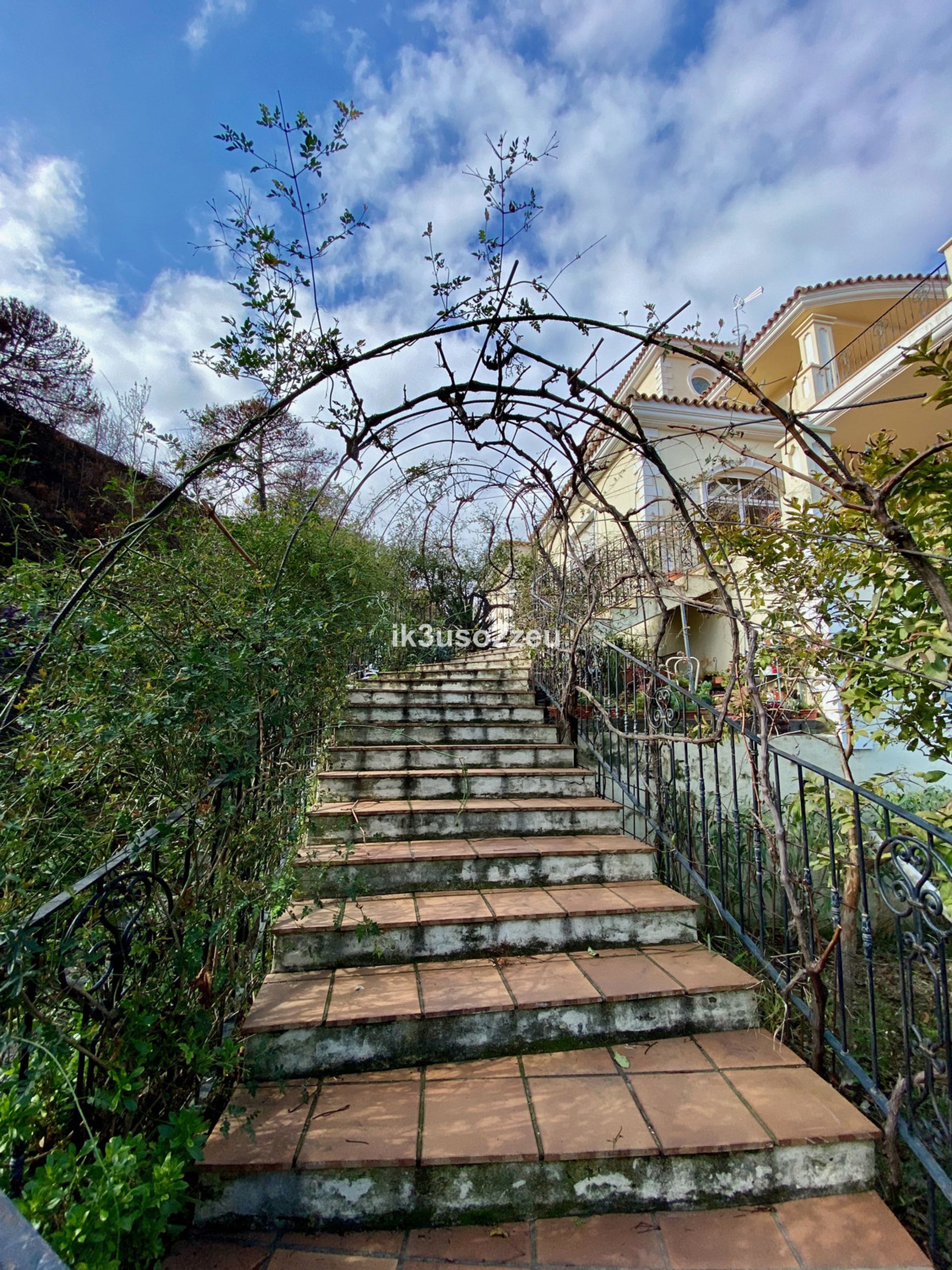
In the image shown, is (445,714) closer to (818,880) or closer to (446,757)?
(446,757)

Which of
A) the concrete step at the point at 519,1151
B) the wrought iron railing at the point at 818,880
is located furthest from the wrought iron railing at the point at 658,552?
the concrete step at the point at 519,1151

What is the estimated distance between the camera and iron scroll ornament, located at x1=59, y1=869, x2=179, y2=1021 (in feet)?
3.54

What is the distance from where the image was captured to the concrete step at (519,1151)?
127cm

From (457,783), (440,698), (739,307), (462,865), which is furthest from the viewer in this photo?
(440,698)

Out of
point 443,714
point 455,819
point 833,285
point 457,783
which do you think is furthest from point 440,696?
point 833,285

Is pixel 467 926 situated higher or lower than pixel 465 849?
lower

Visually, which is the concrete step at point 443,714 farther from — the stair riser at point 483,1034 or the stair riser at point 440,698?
A: the stair riser at point 483,1034

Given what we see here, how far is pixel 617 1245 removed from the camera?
1215 millimetres

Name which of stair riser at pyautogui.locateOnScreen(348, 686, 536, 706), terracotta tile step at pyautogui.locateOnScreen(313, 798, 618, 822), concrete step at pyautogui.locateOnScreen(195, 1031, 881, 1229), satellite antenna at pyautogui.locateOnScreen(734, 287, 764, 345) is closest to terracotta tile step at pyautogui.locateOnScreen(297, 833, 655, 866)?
terracotta tile step at pyautogui.locateOnScreen(313, 798, 618, 822)

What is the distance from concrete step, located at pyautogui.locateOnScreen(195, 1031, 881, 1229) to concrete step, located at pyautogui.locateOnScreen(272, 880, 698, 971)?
1.48 feet

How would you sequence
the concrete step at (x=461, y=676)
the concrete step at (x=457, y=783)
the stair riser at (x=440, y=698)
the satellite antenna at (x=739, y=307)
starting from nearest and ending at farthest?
the satellite antenna at (x=739, y=307) < the concrete step at (x=457, y=783) < the stair riser at (x=440, y=698) < the concrete step at (x=461, y=676)

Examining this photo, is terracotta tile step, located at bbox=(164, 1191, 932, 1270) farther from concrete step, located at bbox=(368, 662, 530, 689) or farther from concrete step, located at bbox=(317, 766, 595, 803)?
concrete step, located at bbox=(368, 662, 530, 689)

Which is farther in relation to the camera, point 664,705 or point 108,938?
point 664,705

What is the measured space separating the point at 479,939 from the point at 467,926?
0.24ft
